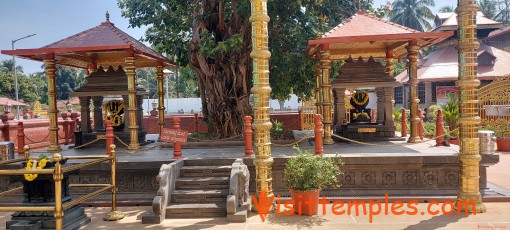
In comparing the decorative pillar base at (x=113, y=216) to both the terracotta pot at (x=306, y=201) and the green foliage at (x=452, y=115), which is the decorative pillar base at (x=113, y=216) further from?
the green foliage at (x=452, y=115)

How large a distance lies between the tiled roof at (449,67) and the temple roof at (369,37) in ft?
51.8

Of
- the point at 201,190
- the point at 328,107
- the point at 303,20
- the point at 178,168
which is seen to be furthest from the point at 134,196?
the point at 303,20

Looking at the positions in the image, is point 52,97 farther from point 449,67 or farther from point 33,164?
point 449,67

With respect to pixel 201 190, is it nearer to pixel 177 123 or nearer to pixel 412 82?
pixel 177 123

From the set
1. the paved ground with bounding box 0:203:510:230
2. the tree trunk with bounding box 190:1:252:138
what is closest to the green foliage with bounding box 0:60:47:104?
the tree trunk with bounding box 190:1:252:138

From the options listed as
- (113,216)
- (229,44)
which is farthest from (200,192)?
(229,44)

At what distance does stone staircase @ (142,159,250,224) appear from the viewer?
20.3 ft

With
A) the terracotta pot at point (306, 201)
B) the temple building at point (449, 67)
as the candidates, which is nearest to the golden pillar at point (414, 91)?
the terracotta pot at point (306, 201)

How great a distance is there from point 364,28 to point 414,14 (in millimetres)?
32764

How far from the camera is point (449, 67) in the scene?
25672mm

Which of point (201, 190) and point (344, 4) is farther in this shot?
point (344, 4)

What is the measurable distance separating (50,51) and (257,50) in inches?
229

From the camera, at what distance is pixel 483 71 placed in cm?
2431

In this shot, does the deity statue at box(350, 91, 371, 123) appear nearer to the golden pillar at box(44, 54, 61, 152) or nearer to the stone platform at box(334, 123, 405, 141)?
the stone platform at box(334, 123, 405, 141)
